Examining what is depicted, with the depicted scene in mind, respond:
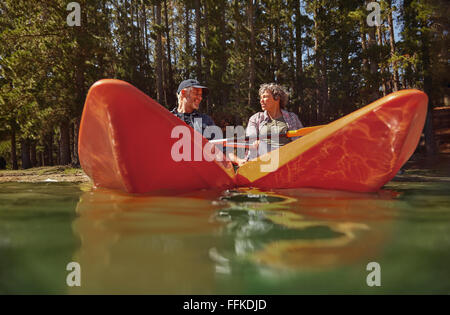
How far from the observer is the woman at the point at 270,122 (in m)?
4.14

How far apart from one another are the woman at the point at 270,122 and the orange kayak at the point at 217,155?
616 millimetres

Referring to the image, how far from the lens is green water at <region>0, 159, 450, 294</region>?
3.73 ft

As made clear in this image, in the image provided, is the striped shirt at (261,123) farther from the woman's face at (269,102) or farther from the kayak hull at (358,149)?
the kayak hull at (358,149)

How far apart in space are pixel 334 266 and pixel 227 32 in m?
17.8

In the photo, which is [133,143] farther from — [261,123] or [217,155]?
[261,123]

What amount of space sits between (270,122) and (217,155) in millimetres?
1121

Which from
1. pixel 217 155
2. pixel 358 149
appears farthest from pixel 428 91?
pixel 217 155

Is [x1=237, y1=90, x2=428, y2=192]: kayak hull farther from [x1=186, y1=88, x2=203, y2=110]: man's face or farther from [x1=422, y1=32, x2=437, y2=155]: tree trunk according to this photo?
[x1=422, y1=32, x2=437, y2=155]: tree trunk

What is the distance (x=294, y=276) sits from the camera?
118 centimetres

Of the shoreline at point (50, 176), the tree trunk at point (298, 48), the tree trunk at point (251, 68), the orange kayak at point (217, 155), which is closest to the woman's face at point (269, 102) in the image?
the orange kayak at point (217, 155)
